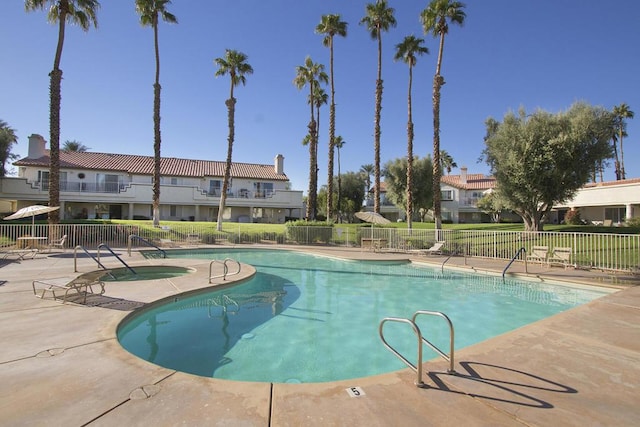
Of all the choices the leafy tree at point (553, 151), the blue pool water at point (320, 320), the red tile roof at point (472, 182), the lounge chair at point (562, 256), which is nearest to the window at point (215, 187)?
the blue pool water at point (320, 320)

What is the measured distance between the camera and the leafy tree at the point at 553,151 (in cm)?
1806

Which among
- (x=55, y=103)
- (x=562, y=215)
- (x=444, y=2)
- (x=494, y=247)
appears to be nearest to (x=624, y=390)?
(x=494, y=247)

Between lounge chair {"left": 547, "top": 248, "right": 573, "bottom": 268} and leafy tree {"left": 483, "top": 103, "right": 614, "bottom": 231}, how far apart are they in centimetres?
660

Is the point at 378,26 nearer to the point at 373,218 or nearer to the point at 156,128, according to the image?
the point at 373,218

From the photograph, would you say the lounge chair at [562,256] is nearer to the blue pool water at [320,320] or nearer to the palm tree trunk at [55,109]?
the blue pool water at [320,320]

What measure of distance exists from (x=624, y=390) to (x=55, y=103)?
26280 millimetres

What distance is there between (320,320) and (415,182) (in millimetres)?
33165

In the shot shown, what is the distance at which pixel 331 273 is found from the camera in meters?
14.3

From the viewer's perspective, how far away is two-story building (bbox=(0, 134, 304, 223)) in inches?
1223

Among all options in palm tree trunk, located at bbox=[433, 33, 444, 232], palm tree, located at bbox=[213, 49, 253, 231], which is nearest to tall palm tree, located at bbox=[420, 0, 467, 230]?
palm tree trunk, located at bbox=[433, 33, 444, 232]

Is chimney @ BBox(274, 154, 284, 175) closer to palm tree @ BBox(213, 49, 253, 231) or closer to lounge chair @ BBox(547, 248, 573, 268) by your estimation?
palm tree @ BBox(213, 49, 253, 231)

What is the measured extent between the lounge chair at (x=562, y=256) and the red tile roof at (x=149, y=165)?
97.3 ft

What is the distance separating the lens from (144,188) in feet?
106

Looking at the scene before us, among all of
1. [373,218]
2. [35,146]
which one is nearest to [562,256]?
[373,218]
